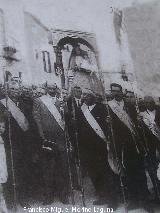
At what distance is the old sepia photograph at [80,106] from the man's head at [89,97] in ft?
0.05

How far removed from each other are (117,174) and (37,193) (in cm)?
112

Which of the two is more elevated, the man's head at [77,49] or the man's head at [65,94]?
the man's head at [77,49]

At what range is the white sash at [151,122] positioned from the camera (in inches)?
250

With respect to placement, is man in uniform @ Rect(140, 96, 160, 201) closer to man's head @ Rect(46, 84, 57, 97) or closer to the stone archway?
the stone archway

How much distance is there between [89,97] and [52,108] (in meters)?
0.57

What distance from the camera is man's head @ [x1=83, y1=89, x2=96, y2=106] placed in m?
6.18

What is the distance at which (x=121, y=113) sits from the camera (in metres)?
6.27

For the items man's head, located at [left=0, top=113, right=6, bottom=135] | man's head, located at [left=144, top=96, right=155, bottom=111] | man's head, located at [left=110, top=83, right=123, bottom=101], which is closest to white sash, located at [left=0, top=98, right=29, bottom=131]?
man's head, located at [left=0, top=113, right=6, bottom=135]

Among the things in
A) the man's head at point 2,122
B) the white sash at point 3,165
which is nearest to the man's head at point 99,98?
the man's head at point 2,122

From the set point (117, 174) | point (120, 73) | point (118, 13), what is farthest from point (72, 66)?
point (117, 174)

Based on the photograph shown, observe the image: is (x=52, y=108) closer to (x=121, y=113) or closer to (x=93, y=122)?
(x=93, y=122)

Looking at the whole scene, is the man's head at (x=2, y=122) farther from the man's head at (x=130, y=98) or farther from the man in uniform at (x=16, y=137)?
the man's head at (x=130, y=98)

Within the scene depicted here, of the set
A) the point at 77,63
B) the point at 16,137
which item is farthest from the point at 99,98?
the point at 16,137

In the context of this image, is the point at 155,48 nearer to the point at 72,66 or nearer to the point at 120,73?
the point at 120,73
